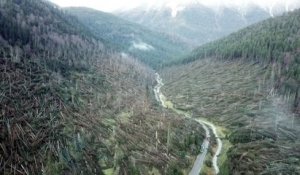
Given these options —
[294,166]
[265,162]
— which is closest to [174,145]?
[265,162]

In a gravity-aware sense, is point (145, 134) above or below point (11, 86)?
below

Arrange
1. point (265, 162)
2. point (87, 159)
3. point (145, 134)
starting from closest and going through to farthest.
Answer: point (87, 159)
point (265, 162)
point (145, 134)

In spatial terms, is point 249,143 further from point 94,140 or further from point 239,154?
point 94,140

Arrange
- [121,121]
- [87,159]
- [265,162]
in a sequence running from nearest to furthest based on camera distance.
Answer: [87,159], [265,162], [121,121]

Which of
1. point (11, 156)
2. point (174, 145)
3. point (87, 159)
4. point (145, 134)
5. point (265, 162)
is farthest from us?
point (145, 134)

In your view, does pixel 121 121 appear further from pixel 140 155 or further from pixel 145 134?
pixel 140 155

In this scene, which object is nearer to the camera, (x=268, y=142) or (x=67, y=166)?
(x=67, y=166)

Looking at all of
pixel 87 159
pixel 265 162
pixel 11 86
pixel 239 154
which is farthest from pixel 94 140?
pixel 265 162

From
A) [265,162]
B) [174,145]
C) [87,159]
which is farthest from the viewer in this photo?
[174,145]

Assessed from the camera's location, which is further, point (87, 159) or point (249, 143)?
point (249, 143)
